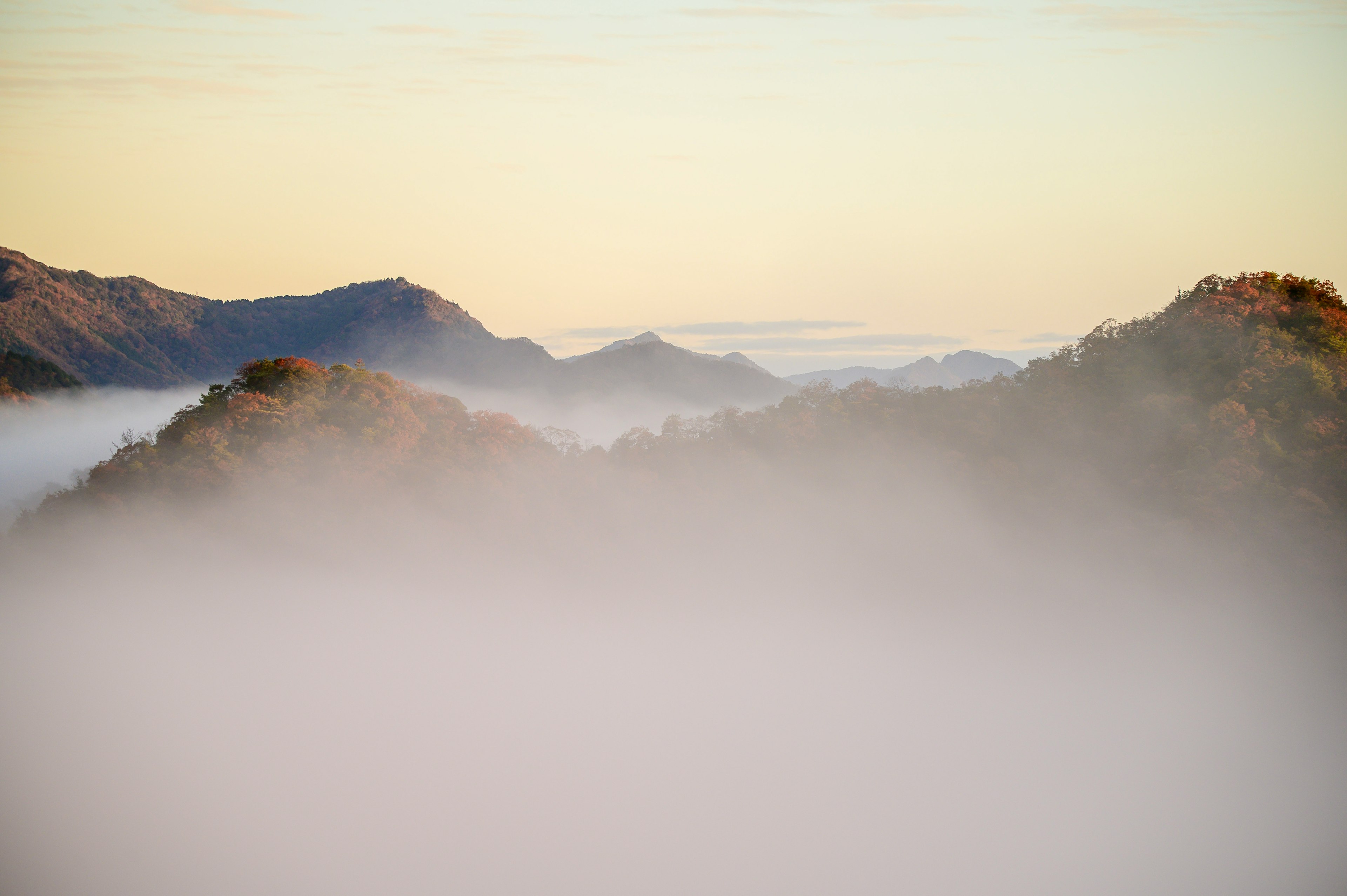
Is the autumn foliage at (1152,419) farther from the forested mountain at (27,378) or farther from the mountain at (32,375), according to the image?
the mountain at (32,375)

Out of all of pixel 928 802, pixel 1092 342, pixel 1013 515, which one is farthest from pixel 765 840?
pixel 1092 342

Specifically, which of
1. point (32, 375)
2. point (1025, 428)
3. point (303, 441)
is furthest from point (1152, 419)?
point (32, 375)

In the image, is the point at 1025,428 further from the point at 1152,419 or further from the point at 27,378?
the point at 27,378

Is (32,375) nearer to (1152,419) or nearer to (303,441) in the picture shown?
(303,441)

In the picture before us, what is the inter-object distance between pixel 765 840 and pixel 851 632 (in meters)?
10.2

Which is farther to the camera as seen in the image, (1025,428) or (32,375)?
(32,375)

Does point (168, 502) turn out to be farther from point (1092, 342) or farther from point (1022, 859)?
point (1092, 342)

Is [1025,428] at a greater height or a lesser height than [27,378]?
greater

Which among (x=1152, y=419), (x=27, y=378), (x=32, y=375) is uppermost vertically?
(x=1152, y=419)

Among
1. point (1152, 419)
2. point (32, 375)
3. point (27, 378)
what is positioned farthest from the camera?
point (32, 375)

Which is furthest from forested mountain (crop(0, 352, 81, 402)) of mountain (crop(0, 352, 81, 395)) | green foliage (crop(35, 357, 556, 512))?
green foliage (crop(35, 357, 556, 512))

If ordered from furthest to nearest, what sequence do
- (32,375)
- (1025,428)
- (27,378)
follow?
(32,375)
(27,378)
(1025,428)

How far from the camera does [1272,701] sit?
3062cm

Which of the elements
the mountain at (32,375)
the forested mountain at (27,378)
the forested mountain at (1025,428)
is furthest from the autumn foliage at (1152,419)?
the mountain at (32,375)
